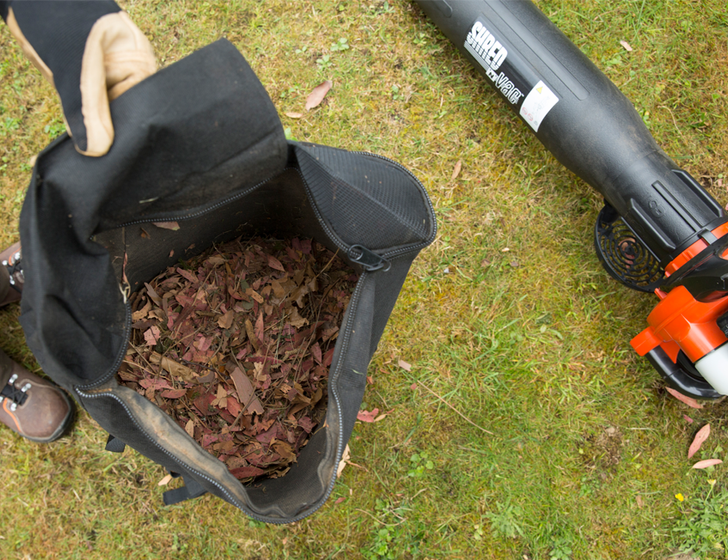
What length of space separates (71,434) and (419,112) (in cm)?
257

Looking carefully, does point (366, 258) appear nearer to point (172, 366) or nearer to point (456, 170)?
point (172, 366)

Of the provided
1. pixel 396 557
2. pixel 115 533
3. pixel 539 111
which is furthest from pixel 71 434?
pixel 539 111

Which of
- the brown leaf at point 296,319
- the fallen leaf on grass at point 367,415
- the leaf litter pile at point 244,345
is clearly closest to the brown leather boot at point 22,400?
the leaf litter pile at point 244,345

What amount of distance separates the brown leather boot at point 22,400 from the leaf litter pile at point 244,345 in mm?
748

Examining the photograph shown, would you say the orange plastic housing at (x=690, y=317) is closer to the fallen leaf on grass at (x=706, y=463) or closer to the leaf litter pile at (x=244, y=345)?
the fallen leaf on grass at (x=706, y=463)

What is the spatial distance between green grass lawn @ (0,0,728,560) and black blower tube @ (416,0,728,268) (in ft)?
1.05

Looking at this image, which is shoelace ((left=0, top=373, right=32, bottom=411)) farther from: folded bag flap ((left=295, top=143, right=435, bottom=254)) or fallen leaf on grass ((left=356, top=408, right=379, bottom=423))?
folded bag flap ((left=295, top=143, right=435, bottom=254))

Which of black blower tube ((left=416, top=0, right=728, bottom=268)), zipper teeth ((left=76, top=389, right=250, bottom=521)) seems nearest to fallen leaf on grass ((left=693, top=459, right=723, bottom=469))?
black blower tube ((left=416, top=0, right=728, bottom=268))

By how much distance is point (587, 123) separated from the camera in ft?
6.40

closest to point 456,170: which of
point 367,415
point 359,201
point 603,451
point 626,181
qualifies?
point 626,181

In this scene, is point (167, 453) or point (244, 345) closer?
point (167, 453)

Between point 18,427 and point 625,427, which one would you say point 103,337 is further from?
point 625,427

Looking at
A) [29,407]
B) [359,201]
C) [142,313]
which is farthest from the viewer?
[29,407]

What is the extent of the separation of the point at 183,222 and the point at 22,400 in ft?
4.80
